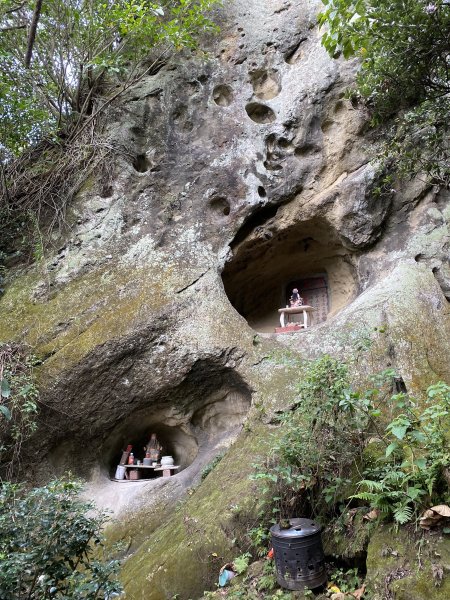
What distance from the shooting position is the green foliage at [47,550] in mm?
3098

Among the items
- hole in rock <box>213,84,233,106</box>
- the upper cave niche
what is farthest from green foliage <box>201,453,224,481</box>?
hole in rock <box>213,84,233,106</box>

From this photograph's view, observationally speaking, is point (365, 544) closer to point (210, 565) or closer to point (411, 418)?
point (411, 418)

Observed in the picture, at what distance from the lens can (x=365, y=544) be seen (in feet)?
12.4

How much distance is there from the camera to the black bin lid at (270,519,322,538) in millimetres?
3756

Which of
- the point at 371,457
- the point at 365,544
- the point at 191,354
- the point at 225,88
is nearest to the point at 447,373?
the point at 371,457

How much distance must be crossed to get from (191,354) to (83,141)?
15.2 ft

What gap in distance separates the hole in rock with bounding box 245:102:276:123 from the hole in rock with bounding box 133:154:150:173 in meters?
2.24

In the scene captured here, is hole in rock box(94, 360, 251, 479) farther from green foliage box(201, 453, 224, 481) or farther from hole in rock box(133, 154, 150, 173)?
hole in rock box(133, 154, 150, 173)

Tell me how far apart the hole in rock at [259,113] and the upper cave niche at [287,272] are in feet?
6.84

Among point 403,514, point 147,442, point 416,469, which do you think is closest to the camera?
point 403,514

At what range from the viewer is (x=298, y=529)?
12.6ft

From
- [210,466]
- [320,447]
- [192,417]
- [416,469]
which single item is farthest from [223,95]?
[416,469]

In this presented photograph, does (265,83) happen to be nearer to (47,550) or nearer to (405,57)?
(405,57)

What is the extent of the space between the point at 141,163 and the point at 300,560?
23.3ft
